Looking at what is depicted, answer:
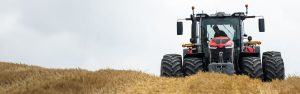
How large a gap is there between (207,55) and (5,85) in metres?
6.47

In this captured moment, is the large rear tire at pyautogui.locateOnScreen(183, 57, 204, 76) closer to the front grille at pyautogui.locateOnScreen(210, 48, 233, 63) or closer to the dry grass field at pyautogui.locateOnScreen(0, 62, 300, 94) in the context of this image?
the front grille at pyautogui.locateOnScreen(210, 48, 233, 63)

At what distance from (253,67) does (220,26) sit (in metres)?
2.08

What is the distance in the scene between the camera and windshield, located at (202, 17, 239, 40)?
19.7m

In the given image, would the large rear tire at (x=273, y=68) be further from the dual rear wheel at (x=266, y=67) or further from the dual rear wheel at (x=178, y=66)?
the dual rear wheel at (x=178, y=66)

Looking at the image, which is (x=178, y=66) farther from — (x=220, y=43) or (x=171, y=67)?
(x=220, y=43)

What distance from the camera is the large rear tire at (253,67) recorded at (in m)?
18.3

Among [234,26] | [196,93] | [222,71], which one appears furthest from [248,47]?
[196,93]

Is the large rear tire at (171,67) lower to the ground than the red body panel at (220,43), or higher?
lower

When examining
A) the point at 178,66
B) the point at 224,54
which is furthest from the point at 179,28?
the point at 224,54

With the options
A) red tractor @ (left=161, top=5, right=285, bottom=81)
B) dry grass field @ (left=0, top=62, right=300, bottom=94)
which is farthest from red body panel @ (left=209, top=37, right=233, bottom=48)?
dry grass field @ (left=0, top=62, right=300, bottom=94)

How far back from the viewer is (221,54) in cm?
1870

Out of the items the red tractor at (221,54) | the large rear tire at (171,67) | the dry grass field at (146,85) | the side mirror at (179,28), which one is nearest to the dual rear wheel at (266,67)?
the red tractor at (221,54)

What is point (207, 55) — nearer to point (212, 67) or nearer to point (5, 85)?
point (212, 67)

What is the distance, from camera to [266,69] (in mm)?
19141
